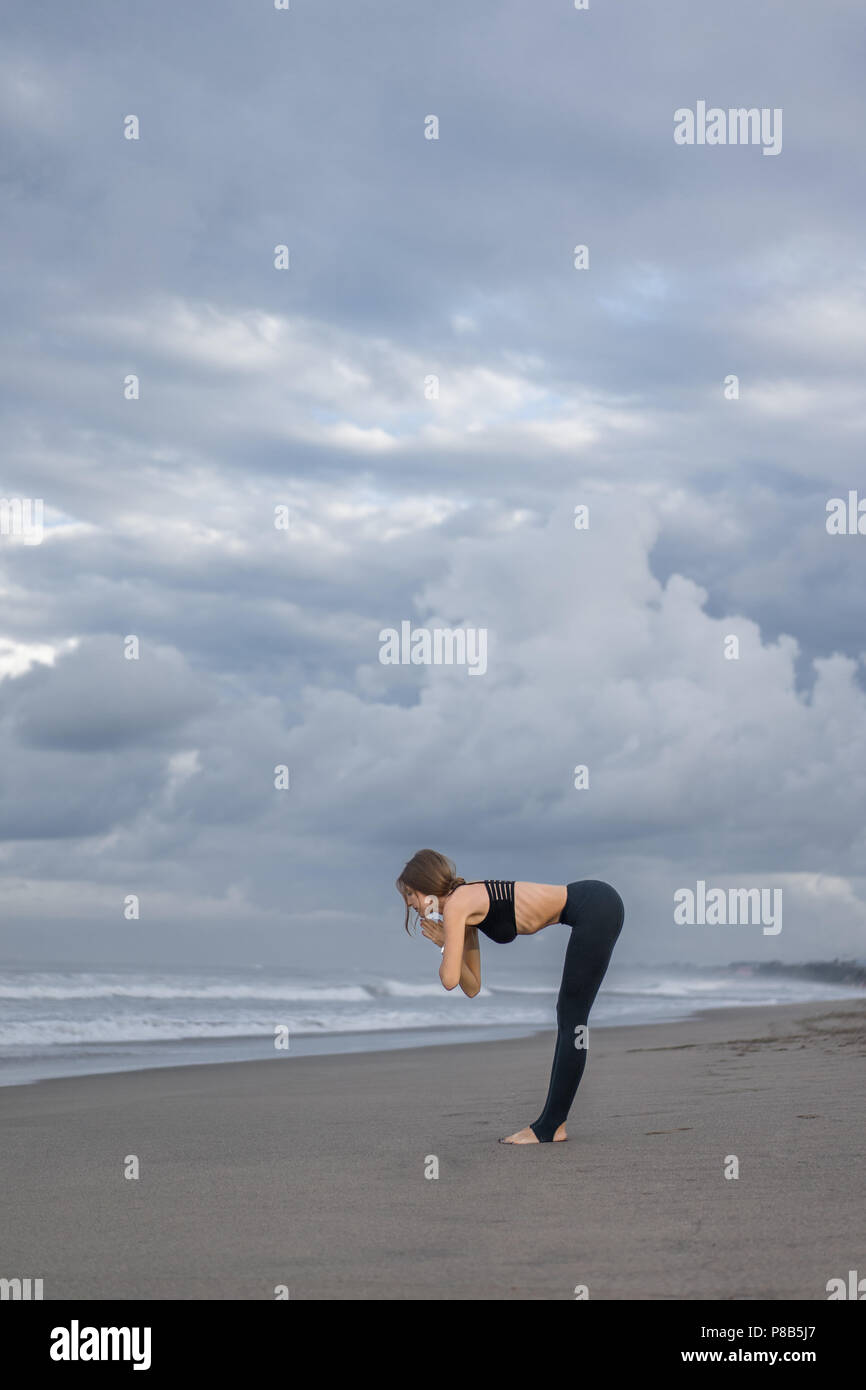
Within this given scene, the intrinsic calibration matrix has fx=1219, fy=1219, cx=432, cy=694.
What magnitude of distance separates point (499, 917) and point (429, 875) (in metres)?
0.39

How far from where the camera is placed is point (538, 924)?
608cm

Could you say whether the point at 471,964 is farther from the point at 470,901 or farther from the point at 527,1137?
the point at 527,1137

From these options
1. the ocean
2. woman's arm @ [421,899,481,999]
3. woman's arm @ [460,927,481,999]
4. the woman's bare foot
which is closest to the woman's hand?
woman's arm @ [421,899,481,999]

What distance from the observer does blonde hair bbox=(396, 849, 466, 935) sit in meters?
5.92

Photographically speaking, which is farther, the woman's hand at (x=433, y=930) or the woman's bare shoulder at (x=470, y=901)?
the woman's hand at (x=433, y=930)

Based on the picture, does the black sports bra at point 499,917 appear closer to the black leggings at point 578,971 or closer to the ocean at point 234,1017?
the black leggings at point 578,971

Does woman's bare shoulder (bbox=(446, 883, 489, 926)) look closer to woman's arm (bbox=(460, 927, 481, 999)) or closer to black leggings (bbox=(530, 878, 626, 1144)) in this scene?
woman's arm (bbox=(460, 927, 481, 999))

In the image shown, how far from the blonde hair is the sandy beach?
127 cm

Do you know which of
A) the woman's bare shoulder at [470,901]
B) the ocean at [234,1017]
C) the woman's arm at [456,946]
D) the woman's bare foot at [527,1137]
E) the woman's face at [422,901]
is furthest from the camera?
the ocean at [234,1017]

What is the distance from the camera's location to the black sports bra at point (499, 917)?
590cm

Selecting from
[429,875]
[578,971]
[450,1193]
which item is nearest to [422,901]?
[429,875]

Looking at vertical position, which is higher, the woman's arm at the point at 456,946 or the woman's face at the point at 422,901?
the woman's face at the point at 422,901

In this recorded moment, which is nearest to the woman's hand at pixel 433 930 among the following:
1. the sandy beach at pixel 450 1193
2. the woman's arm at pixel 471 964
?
the woman's arm at pixel 471 964
